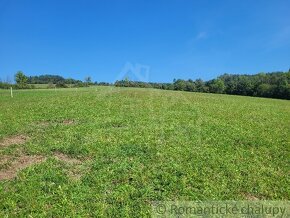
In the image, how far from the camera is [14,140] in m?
14.5

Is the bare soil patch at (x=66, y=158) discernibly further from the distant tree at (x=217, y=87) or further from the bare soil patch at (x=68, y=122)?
the distant tree at (x=217, y=87)

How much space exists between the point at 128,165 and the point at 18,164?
4.09 m

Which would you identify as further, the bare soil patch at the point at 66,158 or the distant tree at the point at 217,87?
the distant tree at the point at 217,87

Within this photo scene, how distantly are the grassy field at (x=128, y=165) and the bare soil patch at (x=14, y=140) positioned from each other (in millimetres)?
49

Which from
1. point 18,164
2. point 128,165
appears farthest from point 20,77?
point 128,165

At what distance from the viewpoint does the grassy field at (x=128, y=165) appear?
29.4 feet

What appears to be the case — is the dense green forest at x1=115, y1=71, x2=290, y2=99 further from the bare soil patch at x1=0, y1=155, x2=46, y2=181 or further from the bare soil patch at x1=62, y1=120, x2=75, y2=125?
the bare soil patch at x1=0, y1=155, x2=46, y2=181

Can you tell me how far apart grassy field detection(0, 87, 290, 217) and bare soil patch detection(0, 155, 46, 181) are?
3cm

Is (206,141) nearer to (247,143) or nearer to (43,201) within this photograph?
(247,143)

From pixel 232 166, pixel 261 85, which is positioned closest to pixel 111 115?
pixel 232 166

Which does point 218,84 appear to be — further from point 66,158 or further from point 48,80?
point 66,158

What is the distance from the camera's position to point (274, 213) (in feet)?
29.1

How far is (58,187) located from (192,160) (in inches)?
213

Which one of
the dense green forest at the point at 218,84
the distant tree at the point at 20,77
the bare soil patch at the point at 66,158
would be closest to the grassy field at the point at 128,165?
the bare soil patch at the point at 66,158
